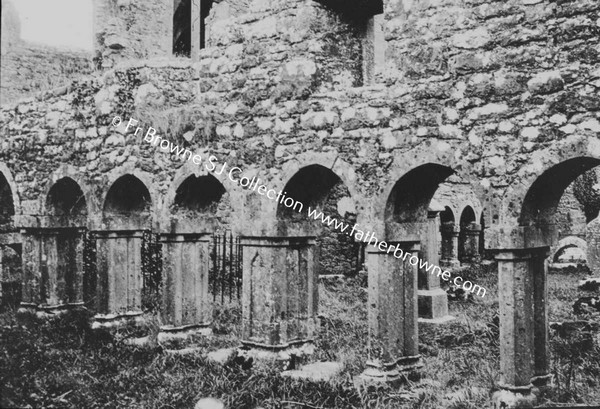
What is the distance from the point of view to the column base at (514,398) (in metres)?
5.63

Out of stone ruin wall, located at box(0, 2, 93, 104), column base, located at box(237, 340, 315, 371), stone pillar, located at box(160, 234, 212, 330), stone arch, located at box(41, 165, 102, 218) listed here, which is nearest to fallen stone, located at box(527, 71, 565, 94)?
column base, located at box(237, 340, 315, 371)

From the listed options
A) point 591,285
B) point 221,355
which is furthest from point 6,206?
point 591,285

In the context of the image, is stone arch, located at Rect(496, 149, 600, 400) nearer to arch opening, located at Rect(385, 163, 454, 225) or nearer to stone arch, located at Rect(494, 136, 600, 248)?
stone arch, located at Rect(494, 136, 600, 248)

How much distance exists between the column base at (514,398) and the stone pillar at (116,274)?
5.33 m

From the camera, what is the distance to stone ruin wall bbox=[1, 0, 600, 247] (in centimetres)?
559

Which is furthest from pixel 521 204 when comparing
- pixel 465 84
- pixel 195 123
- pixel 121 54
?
pixel 121 54

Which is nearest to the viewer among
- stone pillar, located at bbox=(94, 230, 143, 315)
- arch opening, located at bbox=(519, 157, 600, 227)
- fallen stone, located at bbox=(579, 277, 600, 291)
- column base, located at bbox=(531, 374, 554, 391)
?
arch opening, located at bbox=(519, 157, 600, 227)

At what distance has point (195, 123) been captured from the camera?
26.2ft

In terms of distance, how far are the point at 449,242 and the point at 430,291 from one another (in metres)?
5.17

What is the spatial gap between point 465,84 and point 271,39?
247 centimetres

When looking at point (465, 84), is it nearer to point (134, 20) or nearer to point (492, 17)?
point (492, 17)

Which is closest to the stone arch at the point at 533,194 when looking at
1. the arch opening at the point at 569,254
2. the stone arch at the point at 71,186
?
the stone arch at the point at 71,186

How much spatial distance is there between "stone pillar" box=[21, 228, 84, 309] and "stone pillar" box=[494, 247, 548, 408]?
708 cm

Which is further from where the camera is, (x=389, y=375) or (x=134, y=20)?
(x=134, y=20)
